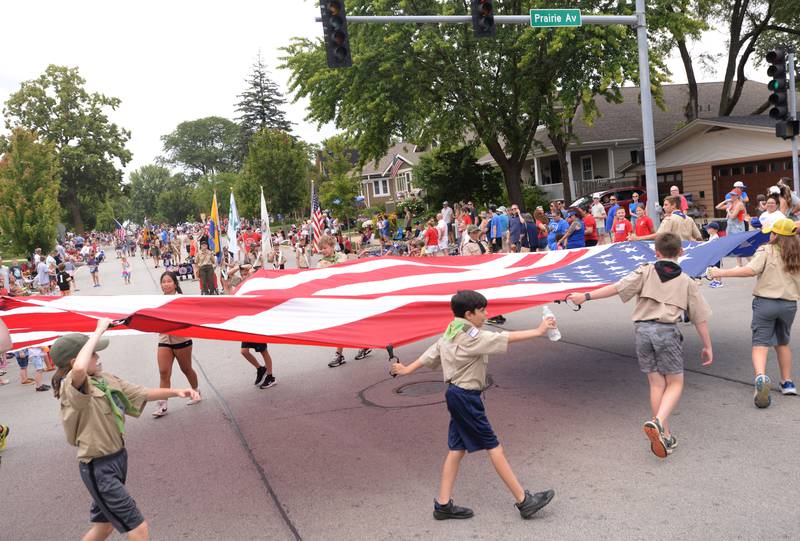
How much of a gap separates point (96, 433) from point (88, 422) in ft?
0.27

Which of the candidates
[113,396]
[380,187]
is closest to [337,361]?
[113,396]

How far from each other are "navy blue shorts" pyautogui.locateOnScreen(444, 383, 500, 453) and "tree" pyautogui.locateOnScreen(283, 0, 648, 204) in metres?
20.5

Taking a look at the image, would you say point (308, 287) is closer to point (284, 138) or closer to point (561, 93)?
point (561, 93)

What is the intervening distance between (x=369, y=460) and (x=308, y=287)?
8.49ft

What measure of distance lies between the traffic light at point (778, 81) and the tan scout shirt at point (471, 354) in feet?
36.2

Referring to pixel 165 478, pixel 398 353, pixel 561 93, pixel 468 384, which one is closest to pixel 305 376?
pixel 398 353

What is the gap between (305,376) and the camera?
884cm

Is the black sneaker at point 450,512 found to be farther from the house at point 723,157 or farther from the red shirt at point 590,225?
the house at point 723,157

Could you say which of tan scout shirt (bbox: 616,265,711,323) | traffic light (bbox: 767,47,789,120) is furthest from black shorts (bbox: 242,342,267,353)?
traffic light (bbox: 767,47,789,120)

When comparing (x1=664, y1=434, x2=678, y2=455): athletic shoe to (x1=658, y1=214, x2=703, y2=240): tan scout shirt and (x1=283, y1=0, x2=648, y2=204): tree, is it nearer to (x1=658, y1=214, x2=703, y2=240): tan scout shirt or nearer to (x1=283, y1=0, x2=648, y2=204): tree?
(x1=658, y1=214, x2=703, y2=240): tan scout shirt

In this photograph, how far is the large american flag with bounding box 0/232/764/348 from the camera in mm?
5109

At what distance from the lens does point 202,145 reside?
407 feet

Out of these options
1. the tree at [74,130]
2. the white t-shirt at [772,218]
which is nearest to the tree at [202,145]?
the tree at [74,130]

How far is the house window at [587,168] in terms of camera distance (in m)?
39.5
